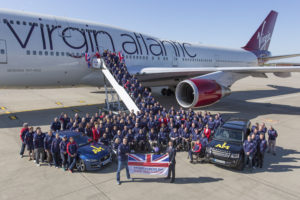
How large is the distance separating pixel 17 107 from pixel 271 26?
3269 cm

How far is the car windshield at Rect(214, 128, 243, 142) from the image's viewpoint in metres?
8.31

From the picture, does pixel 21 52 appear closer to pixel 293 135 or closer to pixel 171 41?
pixel 171 41

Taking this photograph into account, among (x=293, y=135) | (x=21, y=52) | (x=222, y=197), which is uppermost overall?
(x=21, y=52)

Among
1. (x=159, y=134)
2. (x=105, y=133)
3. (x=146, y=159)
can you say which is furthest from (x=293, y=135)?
(x=105, y=133)

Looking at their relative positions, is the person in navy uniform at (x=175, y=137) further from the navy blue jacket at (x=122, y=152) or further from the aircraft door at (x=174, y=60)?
the aircraft door at (x=174, y=60)

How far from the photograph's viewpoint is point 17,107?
16.7 m

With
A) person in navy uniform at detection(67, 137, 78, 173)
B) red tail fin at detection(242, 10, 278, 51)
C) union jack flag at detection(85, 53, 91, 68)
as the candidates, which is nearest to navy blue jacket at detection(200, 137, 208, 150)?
person in navy uniform at detection(67, 137, 78, 173)

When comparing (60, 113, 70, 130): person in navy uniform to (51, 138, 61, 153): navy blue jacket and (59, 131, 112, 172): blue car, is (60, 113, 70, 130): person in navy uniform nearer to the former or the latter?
(59, 131, 112, 172): blue car

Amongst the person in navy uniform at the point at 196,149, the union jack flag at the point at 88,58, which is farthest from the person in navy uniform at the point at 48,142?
the union jack flag at the point at 88,58

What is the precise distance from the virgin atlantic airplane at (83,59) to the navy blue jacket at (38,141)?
21.2 ft

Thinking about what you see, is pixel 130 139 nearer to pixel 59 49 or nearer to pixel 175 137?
pixel 175 137

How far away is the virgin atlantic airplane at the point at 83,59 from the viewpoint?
1235 centimetres

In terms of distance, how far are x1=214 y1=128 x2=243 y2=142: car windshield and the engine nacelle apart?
513 centimetres

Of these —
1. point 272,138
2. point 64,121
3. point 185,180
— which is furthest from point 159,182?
point 64,121
